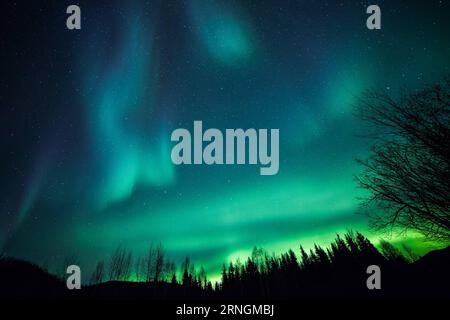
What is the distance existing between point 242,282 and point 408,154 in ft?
16.1


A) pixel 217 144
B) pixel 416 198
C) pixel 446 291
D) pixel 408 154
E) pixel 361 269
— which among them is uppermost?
pixel 217 144
